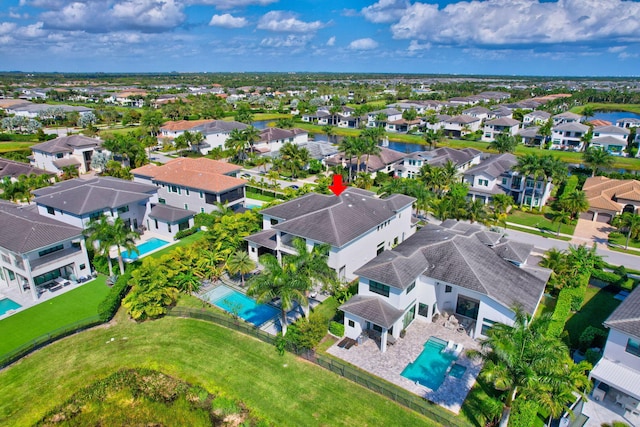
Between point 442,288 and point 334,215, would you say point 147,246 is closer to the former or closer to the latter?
point 334,215

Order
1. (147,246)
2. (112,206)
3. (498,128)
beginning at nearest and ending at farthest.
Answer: (112,206) < (147,246) < (498,128)

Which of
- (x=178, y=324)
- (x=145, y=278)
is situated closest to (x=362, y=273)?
(x=178, y=324)

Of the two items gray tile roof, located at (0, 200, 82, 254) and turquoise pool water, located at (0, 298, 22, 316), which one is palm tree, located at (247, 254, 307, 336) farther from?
turquoise pool water, located at (0, 298, 22, 316)

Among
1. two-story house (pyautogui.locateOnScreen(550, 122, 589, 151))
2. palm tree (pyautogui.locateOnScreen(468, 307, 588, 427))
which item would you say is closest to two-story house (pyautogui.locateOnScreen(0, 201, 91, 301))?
palm tree (pyautogui.locateOnScreen(468, 307, 588, 427))

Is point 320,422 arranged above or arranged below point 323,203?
below

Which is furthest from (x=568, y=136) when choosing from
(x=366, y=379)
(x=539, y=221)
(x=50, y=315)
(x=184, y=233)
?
(x=50, y=315)

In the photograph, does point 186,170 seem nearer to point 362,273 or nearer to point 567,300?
point 362,273

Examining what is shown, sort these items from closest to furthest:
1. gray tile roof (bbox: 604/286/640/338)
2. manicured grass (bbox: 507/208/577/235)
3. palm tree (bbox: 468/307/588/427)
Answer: palm tree (bbox: 468/307/588/427) < gray tile roof (bbox: 604/286/640/338) < manicured grass (bbox: 507/208/577/235)
